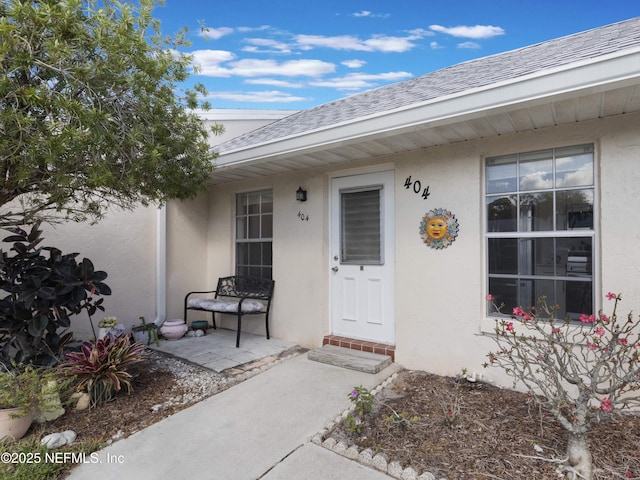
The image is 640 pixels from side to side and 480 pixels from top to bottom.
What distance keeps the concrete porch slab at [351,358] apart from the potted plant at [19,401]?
2582 millimetres

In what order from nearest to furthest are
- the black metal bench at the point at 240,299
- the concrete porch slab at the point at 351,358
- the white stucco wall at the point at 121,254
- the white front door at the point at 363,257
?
the concrete porch slab at the point at 351,358 → the white front door at the point at 363,257 → the white stucco wall at the point at 121,254 → the black metal bench at the point at 240,299

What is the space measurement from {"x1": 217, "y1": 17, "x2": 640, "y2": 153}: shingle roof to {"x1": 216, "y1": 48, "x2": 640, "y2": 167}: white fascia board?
0.32 ft

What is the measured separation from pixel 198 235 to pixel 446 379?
14.9 feet

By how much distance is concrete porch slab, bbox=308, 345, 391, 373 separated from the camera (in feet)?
12.4

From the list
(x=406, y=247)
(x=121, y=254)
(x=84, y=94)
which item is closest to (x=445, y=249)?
(x=406, y=247)

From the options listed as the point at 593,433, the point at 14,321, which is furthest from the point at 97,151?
the point at 593,433

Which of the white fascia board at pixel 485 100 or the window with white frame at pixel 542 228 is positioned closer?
the white fascia board at pixel 485 100

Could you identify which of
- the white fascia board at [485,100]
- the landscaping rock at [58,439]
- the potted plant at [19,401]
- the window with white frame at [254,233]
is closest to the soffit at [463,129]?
the white fascia board at [485,100]

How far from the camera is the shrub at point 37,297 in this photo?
3363mm

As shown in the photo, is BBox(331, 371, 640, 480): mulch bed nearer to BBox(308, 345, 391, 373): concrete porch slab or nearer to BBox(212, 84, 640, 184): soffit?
BBox(308, 345, 391, 373): concrete porch slab

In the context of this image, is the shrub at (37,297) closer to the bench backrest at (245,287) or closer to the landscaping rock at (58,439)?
the landscaping rock at (58,439)

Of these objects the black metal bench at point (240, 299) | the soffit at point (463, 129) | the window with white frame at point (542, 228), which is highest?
the soffit at point (463, 129)

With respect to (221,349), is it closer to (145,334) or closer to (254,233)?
(145,334)

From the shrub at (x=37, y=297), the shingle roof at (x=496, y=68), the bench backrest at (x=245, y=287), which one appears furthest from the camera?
the bench backrest at (x=245, y=287)
